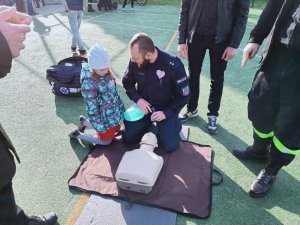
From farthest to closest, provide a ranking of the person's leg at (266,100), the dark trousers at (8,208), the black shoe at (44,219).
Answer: the person's leg at (266,100) → the black shoe at (44,219) → the dark trousers at (8,208)

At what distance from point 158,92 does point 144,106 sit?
22 centimetres

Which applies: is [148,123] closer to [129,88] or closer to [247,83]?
[129,88]

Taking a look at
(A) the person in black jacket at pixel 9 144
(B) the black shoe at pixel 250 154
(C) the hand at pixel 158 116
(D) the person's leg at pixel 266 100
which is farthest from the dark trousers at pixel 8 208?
(B) the black shoe at pixel 250 154

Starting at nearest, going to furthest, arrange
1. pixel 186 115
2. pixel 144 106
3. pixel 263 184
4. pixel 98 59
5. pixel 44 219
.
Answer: pixel 44 219
pixel 263 184
pixel 98 59
pixel 144 106
pixel 186 115

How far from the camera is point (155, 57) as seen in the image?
296 centimetres

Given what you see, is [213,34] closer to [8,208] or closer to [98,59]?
[98,59]

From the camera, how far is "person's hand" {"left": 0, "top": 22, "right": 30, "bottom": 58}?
130 centimetres

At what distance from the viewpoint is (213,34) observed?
10.3 ft

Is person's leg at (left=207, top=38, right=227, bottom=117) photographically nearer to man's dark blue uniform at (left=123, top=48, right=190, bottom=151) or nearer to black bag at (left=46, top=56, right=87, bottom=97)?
man's dark blue uniform at (left=123, top=48, right=190, bottom=151)

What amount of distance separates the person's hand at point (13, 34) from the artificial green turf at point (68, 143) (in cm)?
160

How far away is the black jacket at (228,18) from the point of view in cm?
298

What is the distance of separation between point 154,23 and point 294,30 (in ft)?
24.8

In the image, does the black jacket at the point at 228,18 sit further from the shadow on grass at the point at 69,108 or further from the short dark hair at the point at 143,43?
the shadow on grass at the point at 69,108

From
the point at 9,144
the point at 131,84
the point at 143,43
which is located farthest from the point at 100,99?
the point at 9,144
